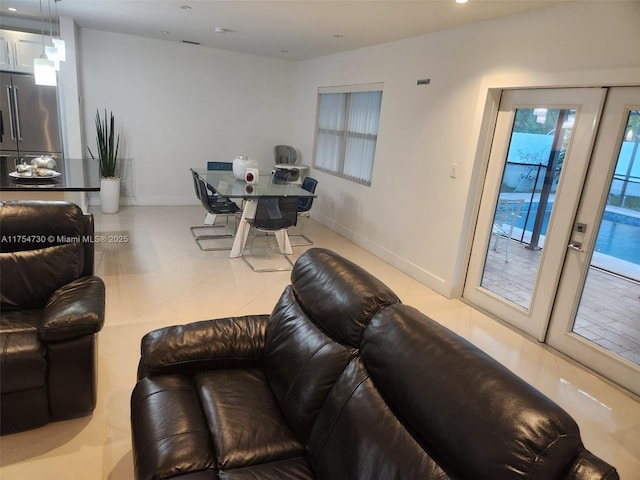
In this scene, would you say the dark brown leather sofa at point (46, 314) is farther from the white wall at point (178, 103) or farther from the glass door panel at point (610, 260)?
the white wall at point (178, 103)

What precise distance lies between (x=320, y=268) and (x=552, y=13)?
105 inches

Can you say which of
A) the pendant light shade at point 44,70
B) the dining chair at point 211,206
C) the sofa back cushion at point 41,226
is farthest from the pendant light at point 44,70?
the dining chair at point 211,206

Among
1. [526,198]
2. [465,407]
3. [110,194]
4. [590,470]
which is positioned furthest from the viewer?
[110,194]

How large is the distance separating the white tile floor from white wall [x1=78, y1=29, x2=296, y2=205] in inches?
49.7

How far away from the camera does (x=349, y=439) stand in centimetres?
141

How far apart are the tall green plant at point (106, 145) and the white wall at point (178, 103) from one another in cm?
15

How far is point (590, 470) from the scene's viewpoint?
3.11 feet

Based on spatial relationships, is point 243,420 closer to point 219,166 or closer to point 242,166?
point 242,166

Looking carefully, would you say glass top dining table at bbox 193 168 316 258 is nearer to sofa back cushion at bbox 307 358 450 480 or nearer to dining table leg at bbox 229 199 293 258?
dining table leg at bbox 229 199 293 258

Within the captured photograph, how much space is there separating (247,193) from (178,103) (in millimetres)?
2985

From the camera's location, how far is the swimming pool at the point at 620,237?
2.84 metres

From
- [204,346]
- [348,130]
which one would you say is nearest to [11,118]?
[348,130]

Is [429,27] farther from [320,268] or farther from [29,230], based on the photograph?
[29,230]

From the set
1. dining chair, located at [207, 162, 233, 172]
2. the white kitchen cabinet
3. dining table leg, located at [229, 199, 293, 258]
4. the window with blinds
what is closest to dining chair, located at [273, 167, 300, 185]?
the window with blinds
